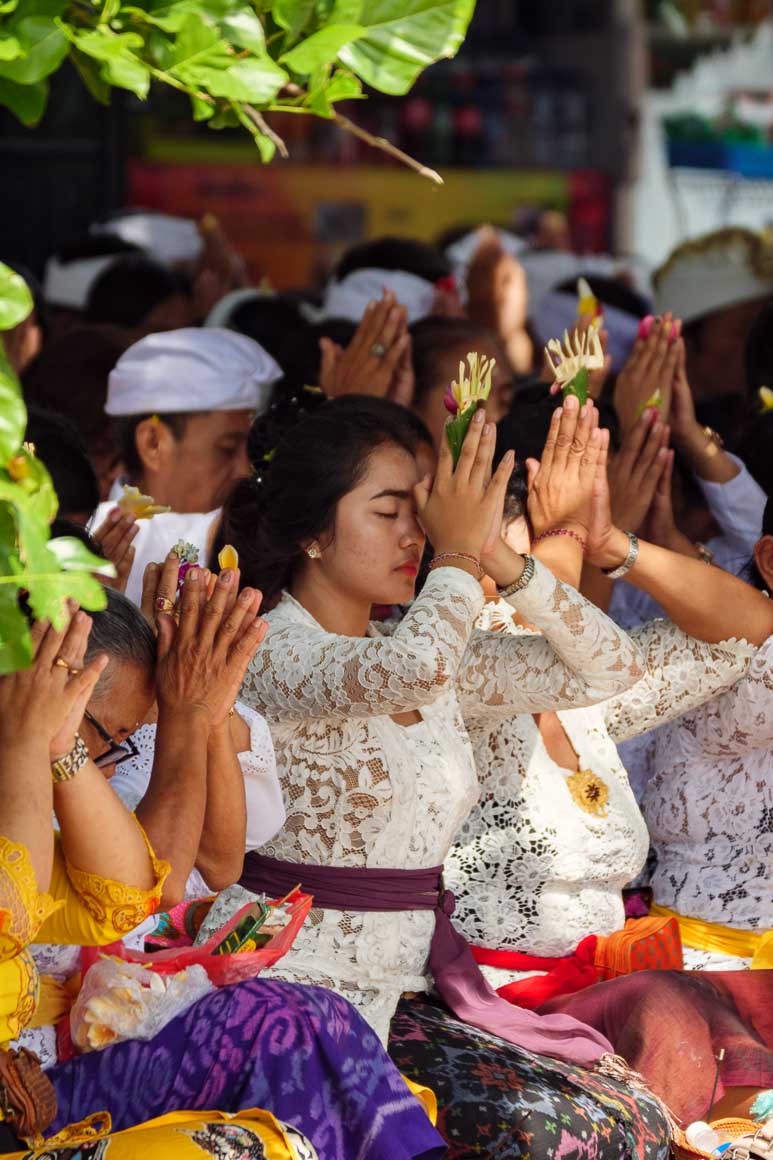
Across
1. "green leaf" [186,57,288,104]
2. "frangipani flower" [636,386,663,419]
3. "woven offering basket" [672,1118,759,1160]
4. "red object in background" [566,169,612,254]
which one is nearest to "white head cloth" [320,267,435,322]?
"frangipani flower" [636,386,663,419]

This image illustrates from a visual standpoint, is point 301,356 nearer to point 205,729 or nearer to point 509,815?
point 509,815

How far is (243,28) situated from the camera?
1.59m

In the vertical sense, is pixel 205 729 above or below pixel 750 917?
above

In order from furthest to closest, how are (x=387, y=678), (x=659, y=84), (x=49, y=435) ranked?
(x=659, y=84) → (x=49, y=435) → (x=387, y=678)

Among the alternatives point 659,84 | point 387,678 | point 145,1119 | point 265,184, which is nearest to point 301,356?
point 387,678

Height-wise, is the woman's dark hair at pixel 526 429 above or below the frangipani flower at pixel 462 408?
below

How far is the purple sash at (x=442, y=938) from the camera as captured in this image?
2.66 metres

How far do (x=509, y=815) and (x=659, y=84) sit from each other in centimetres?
688

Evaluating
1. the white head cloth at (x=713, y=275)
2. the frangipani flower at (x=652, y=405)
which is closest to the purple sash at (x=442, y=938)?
the frangipani flower at (x=652, y=405)

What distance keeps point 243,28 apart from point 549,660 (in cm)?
145

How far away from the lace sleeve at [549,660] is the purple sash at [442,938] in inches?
12.1

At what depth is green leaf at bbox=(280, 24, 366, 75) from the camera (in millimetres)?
1615

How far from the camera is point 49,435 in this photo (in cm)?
341

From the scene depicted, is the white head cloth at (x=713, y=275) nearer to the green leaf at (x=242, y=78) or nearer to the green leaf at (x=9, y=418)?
the green leaf at (x=242, y=78)
